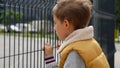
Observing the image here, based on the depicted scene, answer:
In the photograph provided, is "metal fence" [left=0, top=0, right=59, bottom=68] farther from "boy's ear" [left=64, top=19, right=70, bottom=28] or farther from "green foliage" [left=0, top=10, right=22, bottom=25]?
"boy's ear" [left=64, top=19, right=70, bottom=28]

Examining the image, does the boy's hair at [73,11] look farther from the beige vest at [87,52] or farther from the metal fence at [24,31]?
the metal fence at [24,31]

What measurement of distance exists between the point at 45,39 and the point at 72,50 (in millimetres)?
2416

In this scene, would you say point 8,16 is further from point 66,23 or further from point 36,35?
point 66,23

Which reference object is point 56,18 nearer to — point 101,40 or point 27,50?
point 27,50

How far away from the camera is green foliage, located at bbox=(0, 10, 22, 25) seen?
13.1 ft

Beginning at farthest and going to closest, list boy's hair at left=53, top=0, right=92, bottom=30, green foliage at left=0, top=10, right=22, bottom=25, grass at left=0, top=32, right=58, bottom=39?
1. grass at left=0, top=32, right=58, bottom=39
2. green foliage at left=0, top=10, right=22, bottom=25
3. boy's hair at left=53, top=0, right=92, bottom=30

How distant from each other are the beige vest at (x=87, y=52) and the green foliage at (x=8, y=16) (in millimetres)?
1433

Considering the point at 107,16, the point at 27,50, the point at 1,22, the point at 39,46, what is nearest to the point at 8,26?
the point at 1,22

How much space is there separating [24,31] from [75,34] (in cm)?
184

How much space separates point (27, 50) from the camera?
15.1ft

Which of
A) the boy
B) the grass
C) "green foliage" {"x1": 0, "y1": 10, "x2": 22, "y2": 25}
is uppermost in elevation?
the boy

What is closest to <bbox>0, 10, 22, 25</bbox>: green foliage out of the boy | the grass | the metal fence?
the metal fence

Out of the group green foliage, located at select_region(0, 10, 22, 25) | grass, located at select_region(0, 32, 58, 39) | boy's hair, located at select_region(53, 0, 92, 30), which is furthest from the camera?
grass, located at select_region(0, 32, 58, 39)

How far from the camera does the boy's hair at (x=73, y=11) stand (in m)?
2.59
